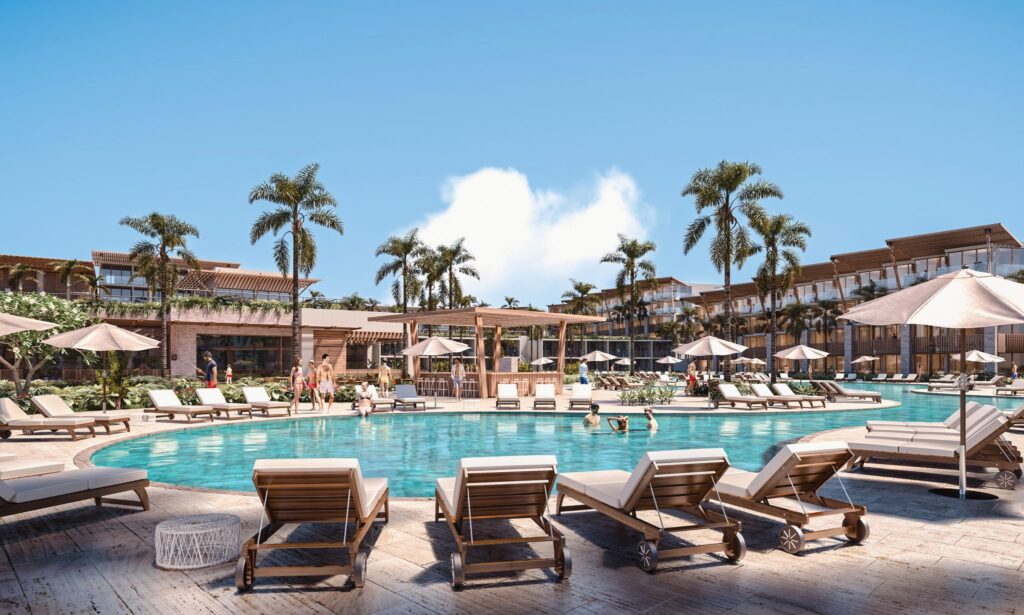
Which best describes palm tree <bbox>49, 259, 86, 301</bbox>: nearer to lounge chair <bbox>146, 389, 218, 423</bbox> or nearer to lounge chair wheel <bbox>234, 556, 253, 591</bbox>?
lounge chair <bbox>146, 389, 218, 423</bbox>

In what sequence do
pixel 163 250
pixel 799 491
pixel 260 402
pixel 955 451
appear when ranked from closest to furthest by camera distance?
pixel 799 491, pixel 955 451, pixel 260 402, pixel 163 250

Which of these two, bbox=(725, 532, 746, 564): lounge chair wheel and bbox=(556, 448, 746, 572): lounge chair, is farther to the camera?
bbox=(725, 532, 746, 564): lounge chair wheel

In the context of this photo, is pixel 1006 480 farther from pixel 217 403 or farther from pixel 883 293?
pixel 883 293

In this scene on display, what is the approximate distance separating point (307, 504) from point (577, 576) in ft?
6.34

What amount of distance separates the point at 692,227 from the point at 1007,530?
23026 millimetres

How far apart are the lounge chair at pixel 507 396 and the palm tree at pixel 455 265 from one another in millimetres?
19100

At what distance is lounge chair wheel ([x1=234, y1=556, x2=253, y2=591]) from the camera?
13.0ft

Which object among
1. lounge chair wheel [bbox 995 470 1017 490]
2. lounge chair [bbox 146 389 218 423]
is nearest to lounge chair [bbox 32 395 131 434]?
lounge chair [bbox 146 389 218 423]

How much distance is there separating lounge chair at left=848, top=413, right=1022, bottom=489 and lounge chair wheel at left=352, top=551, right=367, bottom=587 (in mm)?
6635

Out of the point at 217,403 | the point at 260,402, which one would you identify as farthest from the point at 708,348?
the point at 217,403

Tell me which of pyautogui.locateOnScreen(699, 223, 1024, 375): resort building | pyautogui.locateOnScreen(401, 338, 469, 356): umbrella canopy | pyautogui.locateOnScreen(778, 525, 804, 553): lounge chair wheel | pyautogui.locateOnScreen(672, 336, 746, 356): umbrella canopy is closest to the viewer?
pyautogui.locateOnScreen(778, 525, 804, 553): lounge chair wheel

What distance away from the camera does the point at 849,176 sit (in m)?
18.9

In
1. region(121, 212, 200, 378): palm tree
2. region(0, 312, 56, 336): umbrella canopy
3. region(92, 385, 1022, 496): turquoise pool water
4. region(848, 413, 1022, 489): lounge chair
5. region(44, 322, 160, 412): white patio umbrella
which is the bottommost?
region(92, 385, 1022, 496): turquoise pool water

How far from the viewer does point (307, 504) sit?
4.31 m
